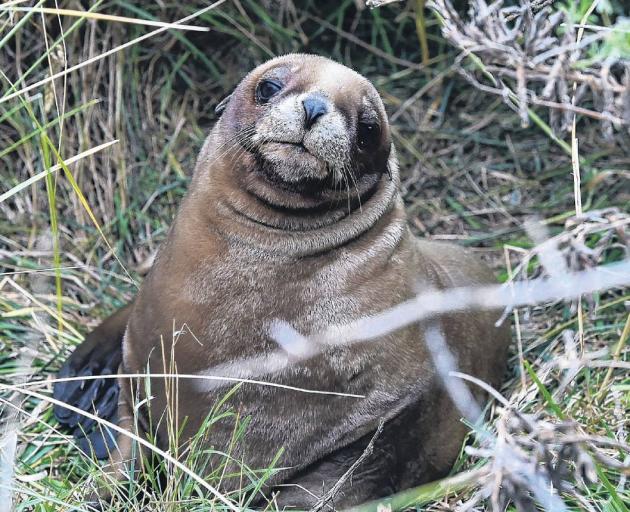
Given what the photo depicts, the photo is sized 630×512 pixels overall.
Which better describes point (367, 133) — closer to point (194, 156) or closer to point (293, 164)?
point (293, 164)

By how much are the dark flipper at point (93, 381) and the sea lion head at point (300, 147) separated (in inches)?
39.7

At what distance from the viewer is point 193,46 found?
6.22 metres

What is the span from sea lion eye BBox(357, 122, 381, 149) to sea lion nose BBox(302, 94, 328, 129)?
30cm

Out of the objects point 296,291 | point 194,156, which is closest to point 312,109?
point 296,291

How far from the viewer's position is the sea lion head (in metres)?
3.81

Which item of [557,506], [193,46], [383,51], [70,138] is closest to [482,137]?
[383,51]

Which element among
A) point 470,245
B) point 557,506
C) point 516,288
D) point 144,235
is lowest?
point 470,245

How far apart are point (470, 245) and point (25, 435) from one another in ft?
9.06

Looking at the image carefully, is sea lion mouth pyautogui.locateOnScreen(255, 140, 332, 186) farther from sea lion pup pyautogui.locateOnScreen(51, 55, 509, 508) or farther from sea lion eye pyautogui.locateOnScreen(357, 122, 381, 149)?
sea lion eye pyautogui.locateOnScreen(357, 122, 381, 149)

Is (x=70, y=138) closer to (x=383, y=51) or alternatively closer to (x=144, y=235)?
(x=144, y=235)

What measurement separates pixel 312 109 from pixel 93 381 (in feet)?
5.70

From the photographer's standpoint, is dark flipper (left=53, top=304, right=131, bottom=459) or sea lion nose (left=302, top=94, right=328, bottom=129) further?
dark flipper (left=53, top=304, right=131, bottom=459)

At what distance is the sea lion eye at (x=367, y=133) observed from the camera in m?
4.09

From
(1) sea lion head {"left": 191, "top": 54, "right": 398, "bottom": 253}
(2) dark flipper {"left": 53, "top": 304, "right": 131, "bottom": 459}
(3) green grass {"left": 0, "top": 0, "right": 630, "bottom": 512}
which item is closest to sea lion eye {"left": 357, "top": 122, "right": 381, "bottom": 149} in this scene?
(1) sea lion head {"left": 191, "top": 54, "right": 398, "bottom": 253}
